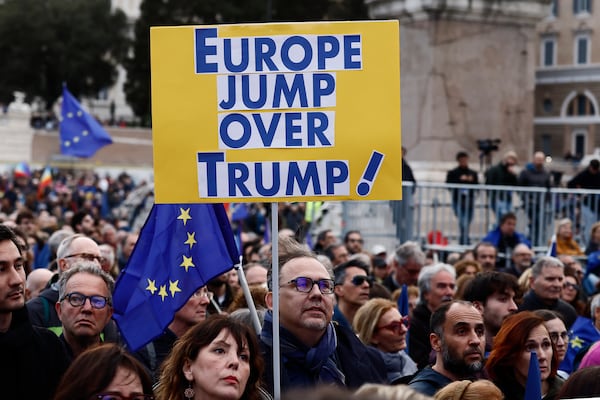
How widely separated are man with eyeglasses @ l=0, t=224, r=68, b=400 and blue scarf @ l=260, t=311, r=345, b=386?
0.89 meters

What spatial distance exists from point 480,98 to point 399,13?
1658 millimetres

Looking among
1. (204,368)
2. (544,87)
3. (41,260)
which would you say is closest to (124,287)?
(204,368)

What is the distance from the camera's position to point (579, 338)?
25.4 ft

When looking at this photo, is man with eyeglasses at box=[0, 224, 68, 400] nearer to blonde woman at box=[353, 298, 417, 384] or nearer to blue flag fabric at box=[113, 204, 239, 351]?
blue flag fabric at box=[113, 204, 239, 351]

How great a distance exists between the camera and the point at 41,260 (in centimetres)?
1139

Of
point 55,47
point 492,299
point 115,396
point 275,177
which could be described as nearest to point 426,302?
point 492,299

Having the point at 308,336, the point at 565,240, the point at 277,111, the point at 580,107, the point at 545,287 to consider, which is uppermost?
the point at 580,107

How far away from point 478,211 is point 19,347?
1090cm

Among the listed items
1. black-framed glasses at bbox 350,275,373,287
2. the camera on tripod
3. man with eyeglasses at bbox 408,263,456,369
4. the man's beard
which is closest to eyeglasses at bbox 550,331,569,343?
the man's beard

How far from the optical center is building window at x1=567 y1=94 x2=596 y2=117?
7200 cm

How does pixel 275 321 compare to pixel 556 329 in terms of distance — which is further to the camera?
pixel 556 329

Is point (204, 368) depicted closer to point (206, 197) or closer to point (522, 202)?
point (206, 197)

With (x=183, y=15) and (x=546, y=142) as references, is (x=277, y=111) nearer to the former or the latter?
(x=183, y=15)

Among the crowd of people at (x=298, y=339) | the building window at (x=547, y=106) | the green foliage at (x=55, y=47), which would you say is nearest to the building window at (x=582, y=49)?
the building window at (x=547, y=106)
